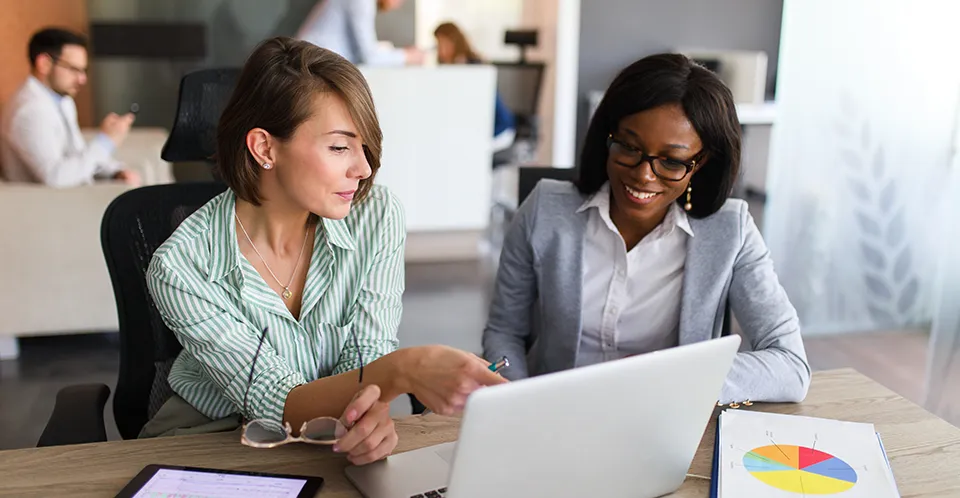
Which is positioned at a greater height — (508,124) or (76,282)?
(508,124)

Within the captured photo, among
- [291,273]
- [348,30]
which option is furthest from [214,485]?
[348,30]

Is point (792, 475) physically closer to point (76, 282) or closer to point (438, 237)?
point (76, 282)

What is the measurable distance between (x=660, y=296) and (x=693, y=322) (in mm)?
83

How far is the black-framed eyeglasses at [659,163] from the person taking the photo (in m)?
1.52

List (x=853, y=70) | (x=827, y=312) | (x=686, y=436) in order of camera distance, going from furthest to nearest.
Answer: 1. (x=827, y=312)
2. (x=853, y=70)
3. (x=686, y=436)

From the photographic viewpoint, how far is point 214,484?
1.11m

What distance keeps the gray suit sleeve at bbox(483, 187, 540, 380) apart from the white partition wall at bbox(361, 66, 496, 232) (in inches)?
→ 112

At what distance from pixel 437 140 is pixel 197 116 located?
Result: 3.01 m

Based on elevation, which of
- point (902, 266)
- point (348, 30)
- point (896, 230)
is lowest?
point (902, 266)

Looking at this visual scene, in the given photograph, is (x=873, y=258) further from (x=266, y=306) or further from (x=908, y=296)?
(x=266, y=306)

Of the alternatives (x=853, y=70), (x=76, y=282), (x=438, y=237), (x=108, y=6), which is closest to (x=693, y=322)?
(x=853, y=70)

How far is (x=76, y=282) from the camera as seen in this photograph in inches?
129

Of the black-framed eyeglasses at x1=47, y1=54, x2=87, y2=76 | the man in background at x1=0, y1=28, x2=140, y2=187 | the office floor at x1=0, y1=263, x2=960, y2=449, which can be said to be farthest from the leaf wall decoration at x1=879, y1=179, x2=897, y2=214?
the black-framed eyeglasses at x1=47, y1=54, x2=87, y2=76

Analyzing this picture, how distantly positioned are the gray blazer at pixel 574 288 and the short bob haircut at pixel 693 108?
6 centimetres
